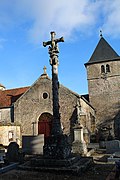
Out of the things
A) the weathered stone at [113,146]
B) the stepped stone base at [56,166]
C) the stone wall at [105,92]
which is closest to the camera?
the stepped stone base at [56,166]

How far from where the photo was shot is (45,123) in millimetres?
21141

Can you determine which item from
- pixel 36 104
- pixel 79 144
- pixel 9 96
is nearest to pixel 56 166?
pixel 79 144

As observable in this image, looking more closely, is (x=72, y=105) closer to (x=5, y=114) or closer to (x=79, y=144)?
(x=79, y=144)

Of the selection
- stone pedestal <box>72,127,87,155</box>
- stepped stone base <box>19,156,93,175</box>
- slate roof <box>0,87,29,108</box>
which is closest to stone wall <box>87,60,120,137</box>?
slate roof <box>0,87,29,108</box>

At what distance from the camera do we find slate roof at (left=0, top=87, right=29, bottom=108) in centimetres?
2411

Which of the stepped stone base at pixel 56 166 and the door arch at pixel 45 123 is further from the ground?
the door arch at pixel 45 123

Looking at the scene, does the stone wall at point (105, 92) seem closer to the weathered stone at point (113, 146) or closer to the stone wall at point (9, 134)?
the stone wall at point (9, 134)

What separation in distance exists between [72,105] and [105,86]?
7.61m

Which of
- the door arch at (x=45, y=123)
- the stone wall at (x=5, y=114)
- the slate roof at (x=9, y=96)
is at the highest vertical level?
the slate roof at (x=9, y=96)

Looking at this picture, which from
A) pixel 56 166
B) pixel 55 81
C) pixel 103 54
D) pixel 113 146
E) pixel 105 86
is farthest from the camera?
pixel 103 54

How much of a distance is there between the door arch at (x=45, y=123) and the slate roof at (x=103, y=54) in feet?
32.8

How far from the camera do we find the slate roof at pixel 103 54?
1043 inches

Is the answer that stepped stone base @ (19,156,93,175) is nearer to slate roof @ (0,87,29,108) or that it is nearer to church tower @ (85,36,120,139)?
slate roof @ (0,87,29,108)

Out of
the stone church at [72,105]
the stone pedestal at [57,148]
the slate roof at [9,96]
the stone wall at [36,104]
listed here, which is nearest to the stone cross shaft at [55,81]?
the stone pedestal at [57,148]
